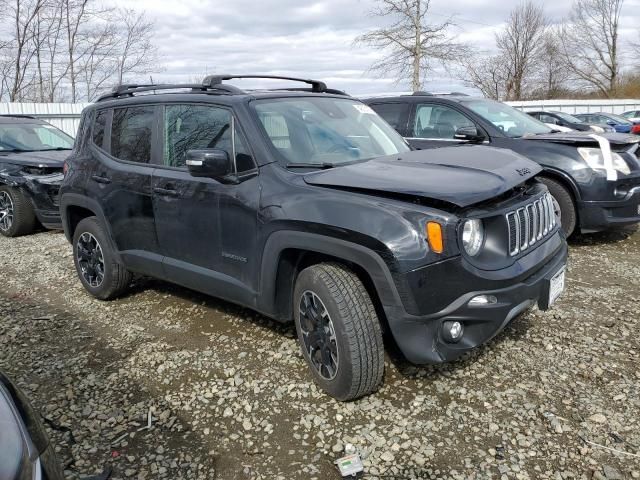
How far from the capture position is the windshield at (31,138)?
8.45 metres

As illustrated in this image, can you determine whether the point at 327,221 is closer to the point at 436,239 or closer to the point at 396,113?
the point at 436,239

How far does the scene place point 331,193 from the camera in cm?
301

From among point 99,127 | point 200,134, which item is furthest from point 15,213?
point 200,134

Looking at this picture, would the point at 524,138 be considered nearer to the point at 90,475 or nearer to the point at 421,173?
the point at 421,173

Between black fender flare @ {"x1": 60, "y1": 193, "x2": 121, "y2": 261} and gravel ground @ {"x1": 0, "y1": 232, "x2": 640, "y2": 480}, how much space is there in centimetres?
72

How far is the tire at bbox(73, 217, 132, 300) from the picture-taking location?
4703 millimetres

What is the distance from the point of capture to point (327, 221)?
291 cm

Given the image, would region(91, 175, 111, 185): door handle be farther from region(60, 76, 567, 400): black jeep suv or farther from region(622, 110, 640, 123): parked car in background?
region(622, 110, 640, 123): parked car in background

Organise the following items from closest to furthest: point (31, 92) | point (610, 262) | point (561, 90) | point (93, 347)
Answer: point (93, 347)
point (610, 262)
point (31, 92)
point (561, 90)

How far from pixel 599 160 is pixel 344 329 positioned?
4325mm

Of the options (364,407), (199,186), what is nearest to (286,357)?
(364,407)

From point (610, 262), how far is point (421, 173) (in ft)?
11.5

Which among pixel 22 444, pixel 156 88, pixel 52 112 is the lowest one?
pixel 22 444

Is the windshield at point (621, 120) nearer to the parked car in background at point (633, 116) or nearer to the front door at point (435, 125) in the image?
the parked car in background at point (633, 116)
